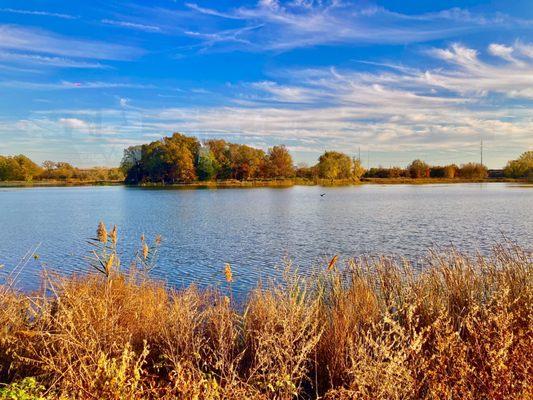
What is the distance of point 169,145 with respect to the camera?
105625 millimetres

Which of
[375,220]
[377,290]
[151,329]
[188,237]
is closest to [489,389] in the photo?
[377,290]

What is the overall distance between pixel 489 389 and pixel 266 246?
1575cm

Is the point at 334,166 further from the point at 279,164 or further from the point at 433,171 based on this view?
the point at 433,171

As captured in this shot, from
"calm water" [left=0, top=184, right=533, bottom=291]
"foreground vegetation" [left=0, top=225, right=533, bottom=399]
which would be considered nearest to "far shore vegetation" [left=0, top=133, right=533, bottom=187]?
"calm water" [left=0, top=184, right=533, bottom=291]

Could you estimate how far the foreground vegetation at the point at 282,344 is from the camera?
4.31m

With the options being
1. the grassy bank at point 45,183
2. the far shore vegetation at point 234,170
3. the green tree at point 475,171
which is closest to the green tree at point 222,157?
the far shore vegetation at point 234,170

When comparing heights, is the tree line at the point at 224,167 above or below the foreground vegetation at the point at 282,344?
above

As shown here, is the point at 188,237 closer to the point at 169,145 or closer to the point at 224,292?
the point at 224,292

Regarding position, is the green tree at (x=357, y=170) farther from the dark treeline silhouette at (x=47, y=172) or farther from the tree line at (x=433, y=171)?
the dark treeline silhouette at (x=47, y=172)

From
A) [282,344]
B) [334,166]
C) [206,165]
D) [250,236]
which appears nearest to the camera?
[282,344]

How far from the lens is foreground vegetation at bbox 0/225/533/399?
431 cm

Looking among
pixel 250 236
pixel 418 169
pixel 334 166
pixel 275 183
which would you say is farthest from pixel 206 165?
pixel 250 236

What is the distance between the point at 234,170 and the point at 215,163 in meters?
5.70

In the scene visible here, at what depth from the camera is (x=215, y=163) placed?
109 m
